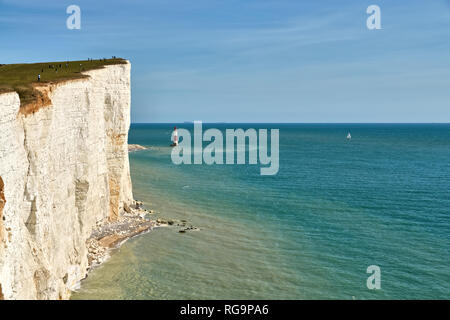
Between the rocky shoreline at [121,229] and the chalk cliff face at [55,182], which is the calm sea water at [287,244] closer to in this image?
the rocky shoreline at [121,229]

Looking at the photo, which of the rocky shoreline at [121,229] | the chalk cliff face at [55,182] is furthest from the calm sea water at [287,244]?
the chalk cliff face at [55,182]

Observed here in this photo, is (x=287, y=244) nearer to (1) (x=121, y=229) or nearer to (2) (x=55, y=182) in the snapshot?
(1) (x=121, y=229)

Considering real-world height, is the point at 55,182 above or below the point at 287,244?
above

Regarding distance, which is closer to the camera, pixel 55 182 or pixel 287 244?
pixel 55 182

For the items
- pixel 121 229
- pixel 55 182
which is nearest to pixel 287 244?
pixel 121 229
